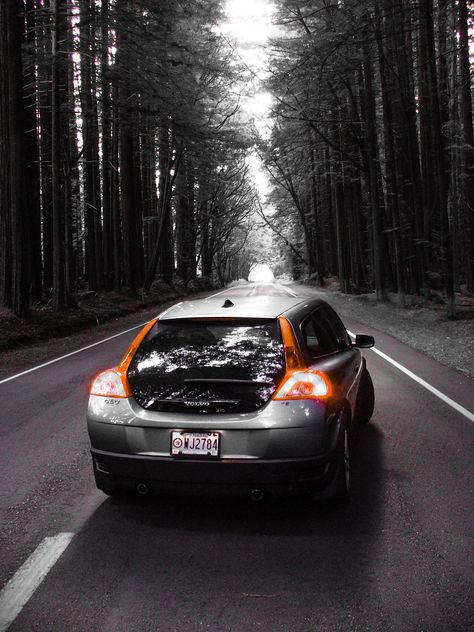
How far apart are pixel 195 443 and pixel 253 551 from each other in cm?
77

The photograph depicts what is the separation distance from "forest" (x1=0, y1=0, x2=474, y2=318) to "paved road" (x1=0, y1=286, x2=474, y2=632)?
29.6ft

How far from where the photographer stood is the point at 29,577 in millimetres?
3254

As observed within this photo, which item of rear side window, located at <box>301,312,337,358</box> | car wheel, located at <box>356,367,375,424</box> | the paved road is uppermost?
rear side window, located at <box>301,312,337,358</box>

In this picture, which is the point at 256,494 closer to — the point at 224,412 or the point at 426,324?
the point at 224,412

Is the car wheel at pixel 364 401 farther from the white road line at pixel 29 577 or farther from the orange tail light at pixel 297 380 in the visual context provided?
the white road line at pixel 29 577

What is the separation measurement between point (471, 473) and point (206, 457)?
256 centimetres

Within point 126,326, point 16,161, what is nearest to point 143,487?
point 16,161

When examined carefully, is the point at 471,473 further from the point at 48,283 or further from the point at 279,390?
the point at 48,283

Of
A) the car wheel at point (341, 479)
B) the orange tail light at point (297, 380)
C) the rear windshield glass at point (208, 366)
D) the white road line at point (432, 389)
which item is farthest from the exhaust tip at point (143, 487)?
the white road line at point (432, 389)

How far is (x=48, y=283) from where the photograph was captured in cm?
2469

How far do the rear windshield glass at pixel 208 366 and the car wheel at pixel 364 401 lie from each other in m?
1.75

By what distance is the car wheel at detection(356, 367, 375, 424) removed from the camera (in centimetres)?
567

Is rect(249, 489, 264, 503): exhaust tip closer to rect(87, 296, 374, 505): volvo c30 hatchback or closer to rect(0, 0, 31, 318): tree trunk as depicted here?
rect(87, 296, 374, 505): volvo c30 hatchback

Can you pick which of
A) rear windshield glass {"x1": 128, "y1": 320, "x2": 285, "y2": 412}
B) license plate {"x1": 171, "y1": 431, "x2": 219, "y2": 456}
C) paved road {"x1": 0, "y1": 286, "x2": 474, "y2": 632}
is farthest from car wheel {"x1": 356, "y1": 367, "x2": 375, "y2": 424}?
license plate {"x1": 171, "y1": 431, "x2": 219, "y2": 456}
